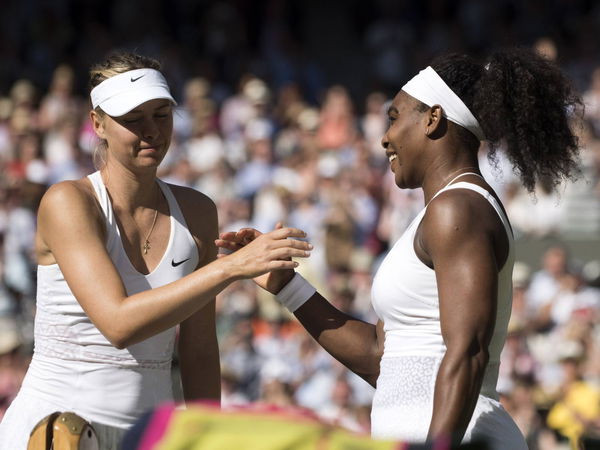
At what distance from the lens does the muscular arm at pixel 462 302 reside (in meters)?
3.00

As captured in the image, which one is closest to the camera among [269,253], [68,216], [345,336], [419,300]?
[419,300]

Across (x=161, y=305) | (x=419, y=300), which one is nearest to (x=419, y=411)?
(x=419, y=300)

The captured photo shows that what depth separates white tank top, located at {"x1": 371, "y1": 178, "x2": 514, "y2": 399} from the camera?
3234 millimetres

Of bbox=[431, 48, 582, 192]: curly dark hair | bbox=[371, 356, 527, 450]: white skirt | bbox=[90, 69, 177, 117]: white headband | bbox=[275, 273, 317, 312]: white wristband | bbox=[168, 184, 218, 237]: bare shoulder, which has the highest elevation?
bbox=[90, 69, 177, 117]: white headband

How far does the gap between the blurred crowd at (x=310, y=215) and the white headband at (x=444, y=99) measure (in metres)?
3.86

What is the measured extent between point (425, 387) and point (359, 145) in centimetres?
829

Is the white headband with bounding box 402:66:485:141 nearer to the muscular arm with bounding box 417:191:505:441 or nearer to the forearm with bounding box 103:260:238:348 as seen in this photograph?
the muscular arm with bounding box 417:191:505:441

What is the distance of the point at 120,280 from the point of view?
3410 mm

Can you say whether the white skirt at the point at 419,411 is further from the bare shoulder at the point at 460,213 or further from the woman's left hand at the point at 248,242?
the woman's left hand at the point at 248,242

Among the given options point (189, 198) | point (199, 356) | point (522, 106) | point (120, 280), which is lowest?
point (199, 356)

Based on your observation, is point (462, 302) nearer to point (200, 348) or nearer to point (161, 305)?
point (161, 305)

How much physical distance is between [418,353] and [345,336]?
549 mm

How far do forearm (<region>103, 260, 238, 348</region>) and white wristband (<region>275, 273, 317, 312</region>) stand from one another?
1.86ft

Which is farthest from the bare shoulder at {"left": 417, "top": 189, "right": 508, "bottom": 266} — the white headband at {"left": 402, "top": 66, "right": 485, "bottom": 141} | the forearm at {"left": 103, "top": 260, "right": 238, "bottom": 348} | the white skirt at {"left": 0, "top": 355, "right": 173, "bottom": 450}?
the white skirt at {"left": 0, "top": 355, "right": 173, "bottom": 450}
